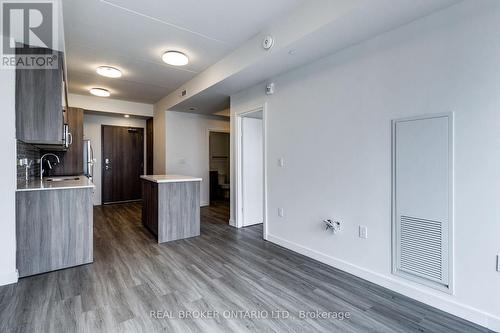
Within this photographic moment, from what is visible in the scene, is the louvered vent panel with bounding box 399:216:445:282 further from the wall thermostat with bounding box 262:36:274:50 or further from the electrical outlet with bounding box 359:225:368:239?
the wall thermostat with bounding box 262:36:274:50

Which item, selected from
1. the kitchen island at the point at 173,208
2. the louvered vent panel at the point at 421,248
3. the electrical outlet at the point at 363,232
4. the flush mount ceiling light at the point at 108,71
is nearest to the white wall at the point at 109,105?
the flush mount ceiling light at the point at 108,71

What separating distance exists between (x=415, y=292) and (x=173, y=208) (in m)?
3.10

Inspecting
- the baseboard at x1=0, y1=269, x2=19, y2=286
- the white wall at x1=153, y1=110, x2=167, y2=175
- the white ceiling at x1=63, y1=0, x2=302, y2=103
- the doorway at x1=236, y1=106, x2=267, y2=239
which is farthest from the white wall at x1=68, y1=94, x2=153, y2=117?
the baseboard at x1=0, y1=269, x2=19, y2=286

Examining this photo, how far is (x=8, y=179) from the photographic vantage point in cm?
239

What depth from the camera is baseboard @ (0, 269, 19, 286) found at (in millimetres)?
2348

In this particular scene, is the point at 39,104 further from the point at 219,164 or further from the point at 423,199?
the point at 219,164

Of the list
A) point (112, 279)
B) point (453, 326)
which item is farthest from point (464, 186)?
point (112, 279)

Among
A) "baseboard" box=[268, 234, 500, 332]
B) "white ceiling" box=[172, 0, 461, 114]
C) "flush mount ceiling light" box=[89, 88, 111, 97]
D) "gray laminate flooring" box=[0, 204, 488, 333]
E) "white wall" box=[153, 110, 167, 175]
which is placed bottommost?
"gray laminate flooring" box=[0, 204, 488, 333]

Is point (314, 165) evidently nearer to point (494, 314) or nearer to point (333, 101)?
point (333, 101)

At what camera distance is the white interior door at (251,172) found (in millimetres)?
4402

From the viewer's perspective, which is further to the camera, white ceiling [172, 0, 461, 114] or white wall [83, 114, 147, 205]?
white wall [83, 114, 147, 205]

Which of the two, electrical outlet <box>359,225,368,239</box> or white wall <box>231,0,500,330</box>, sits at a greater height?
white wall <box>231,0,500,330</box>

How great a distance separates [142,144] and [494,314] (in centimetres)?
755

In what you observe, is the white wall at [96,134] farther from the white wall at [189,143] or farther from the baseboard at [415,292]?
the baseboard at [415,292]
